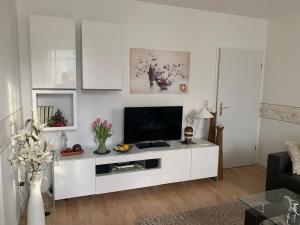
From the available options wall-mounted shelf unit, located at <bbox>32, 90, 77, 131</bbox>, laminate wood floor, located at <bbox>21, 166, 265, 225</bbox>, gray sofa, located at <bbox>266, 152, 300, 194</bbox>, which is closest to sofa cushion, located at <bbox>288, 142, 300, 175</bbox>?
gray sofa, located at <bbox>266, 152, 300, 194</bbox>

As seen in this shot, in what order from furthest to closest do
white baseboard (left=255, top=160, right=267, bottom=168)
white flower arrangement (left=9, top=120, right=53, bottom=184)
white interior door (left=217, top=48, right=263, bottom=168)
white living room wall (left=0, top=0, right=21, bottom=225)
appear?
white baseboard (left=255, top=160, right=267, bottom=168) → white interior door (left=217, top=48, right=263, bottom=168) → white flower arrangement (left=9, top=120, right=53, bottom=184) → white living room wall (left=0, top=0, right=21, bottom=225)

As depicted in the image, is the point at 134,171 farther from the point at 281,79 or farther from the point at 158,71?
the point at 281,79

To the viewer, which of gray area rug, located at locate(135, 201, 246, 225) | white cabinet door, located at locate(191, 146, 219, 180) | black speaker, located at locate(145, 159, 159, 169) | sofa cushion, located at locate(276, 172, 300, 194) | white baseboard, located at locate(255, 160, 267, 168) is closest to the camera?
gray area rug, located at locate(135, 201, 246, 225)

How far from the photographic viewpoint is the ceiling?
308 cm

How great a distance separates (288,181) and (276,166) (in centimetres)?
22

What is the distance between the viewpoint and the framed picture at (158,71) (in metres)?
3.21

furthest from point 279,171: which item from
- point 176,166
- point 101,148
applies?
point 101,148

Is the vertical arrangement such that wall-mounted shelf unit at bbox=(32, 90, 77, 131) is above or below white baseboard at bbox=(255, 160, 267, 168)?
above

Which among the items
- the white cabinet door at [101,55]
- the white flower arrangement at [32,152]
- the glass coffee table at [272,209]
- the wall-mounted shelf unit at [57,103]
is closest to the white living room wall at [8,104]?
the white flower arrangement at [32,152]

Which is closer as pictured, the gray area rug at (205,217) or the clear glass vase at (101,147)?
the gray area rug at (205,217)

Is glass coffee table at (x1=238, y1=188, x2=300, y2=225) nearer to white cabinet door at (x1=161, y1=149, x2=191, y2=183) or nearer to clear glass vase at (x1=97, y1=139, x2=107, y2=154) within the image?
white cabinet door at (x1=161, y1=149, x2=191, y2=183)

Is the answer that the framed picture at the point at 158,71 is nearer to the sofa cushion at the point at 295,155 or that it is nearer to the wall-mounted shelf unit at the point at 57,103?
the wall-mounted shelf unit at the point at 57,103

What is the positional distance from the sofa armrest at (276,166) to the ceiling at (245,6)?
1.97 m

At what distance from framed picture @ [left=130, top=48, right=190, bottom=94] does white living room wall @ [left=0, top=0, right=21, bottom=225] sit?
139 cm
